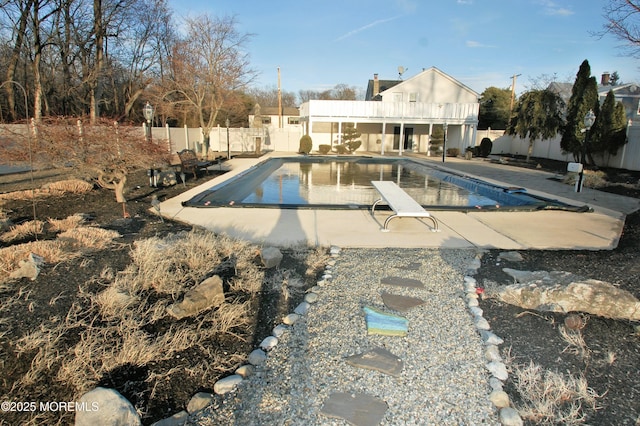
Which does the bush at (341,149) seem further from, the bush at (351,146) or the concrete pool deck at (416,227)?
the concrete pool deck at (416,227)

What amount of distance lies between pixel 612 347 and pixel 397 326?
172cm

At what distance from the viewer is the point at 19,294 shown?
3.38 m

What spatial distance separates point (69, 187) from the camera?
8.91m

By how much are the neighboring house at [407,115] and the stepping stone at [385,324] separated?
23.1 m

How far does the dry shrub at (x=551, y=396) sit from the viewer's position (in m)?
2.24

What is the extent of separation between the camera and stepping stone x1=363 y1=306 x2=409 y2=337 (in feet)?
10.3

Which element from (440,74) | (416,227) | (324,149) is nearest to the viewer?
(416,227)

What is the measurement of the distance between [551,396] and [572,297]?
5.04 ft

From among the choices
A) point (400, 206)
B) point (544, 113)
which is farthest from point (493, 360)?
point (544, 113)

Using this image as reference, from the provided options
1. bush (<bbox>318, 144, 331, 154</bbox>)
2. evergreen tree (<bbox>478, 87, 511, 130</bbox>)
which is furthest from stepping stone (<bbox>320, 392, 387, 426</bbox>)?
evergreen tree (<bbox>478, 87, 511, 130</bbox>)

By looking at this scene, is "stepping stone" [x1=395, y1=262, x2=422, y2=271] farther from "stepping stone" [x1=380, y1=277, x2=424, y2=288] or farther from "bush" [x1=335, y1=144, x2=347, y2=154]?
"bush" [x1=335, y1=144, x2=347, y2=154]

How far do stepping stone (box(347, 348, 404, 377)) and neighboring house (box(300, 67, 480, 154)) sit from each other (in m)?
23.7

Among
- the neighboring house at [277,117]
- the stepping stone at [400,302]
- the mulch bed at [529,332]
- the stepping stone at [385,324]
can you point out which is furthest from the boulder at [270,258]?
the neighboring house at [277,117]

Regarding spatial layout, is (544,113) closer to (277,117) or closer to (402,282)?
(402,282)
